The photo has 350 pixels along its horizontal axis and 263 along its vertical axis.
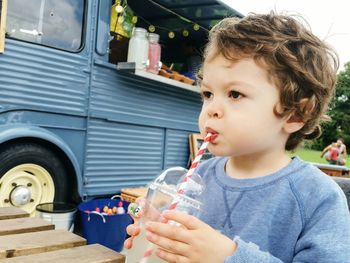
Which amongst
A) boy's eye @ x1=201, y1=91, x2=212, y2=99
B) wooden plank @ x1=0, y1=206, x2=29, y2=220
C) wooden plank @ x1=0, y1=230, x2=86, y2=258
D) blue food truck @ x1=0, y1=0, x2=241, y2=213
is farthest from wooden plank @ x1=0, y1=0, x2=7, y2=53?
boy's eye @ x1=201, y1=91, x2=212, y2=99

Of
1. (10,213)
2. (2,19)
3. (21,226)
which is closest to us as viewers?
(21,226)

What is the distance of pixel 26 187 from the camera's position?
3094 millimetres

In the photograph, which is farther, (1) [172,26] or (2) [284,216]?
(1) [172,26]

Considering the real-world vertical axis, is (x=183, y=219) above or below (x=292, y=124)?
below

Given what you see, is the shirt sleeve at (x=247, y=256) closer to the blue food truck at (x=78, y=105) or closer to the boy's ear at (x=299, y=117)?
the boy's ear at (x=299, y=117)

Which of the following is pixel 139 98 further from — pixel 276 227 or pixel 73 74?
pixel 276 227

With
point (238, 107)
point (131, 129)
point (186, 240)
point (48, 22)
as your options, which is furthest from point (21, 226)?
point (131, 129)

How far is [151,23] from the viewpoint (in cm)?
496

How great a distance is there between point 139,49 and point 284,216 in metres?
2.92

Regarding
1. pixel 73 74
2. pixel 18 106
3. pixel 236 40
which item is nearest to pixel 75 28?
pixel 73 74

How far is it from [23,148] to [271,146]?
2351 mm

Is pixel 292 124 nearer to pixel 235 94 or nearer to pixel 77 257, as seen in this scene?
pixel 235 94

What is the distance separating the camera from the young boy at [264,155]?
0.88m

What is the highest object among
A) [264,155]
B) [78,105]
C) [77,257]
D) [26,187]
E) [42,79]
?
[42,79]
